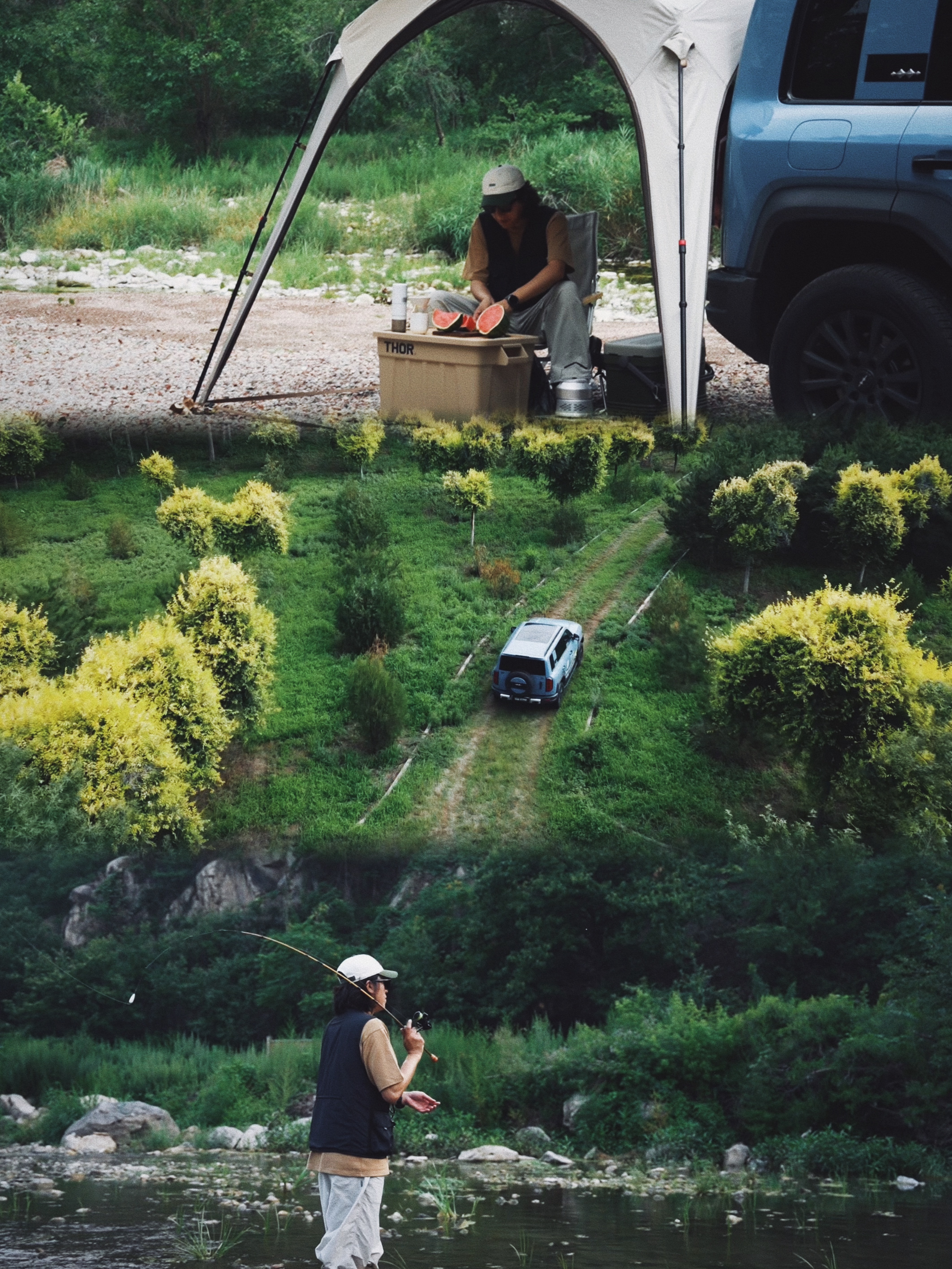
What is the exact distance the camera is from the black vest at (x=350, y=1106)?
387 centimetres

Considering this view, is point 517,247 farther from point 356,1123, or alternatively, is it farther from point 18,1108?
point 356,1123

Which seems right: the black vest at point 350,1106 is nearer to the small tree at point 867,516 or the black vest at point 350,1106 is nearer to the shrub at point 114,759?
the shrub at point 114,759

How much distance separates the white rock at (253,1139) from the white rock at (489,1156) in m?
0.95

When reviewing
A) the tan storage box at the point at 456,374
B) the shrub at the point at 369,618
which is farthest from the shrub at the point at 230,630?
the tan storage box at the point at 456,374

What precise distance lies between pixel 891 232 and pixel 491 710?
289 cm

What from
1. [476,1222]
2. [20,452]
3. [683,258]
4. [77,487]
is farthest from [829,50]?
[476,1222]

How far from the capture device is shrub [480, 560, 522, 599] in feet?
22.6

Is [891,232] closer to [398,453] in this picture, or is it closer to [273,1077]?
[398,453]

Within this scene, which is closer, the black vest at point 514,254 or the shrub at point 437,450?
the shrub at point 437,450

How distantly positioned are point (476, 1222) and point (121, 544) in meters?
3.82

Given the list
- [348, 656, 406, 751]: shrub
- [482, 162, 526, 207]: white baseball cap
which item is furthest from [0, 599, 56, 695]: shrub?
[482, 162, 526, 207]: white baseball cap

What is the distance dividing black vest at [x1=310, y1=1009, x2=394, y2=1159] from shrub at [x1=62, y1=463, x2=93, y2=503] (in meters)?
4.79

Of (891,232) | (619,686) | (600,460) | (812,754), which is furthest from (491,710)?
(891,232)

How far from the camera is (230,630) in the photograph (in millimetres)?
6672
